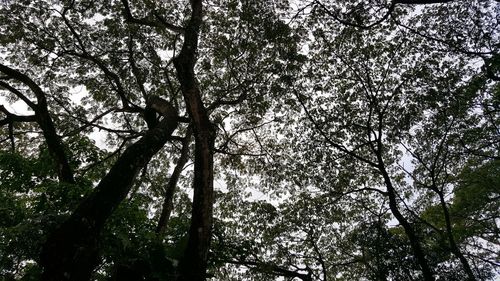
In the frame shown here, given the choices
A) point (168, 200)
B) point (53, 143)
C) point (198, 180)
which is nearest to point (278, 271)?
point (168, 200)

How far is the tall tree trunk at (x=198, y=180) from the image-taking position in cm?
427

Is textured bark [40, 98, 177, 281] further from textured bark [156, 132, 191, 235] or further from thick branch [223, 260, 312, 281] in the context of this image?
thick branch [223, 260, 312, 281]

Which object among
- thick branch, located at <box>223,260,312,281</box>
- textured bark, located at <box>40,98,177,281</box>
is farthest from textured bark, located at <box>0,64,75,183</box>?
thick branch, located at <box>223,260,312,281</box>

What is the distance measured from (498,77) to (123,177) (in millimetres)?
9708

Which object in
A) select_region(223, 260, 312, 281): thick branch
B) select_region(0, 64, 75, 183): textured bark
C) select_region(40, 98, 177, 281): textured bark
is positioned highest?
select_region(0, 64, 75, 183): textured bark

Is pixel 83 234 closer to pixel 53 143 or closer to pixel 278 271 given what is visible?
pixel 53 143

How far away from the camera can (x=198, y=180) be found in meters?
5.00

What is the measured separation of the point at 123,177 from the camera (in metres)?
4.56

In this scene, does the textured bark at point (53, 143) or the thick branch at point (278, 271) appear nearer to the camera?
the textured bark at point (53, 143)

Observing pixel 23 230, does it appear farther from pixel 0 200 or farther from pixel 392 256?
pixel 392 256

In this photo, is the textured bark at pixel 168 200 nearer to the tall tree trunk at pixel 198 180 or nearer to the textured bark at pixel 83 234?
the tall tree trunk at pixel 198 180

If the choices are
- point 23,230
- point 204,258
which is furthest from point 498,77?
point 23,230

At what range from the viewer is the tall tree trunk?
427 cm

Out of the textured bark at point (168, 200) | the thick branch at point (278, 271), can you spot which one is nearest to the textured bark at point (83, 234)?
the textured bark at point (168, 200)
